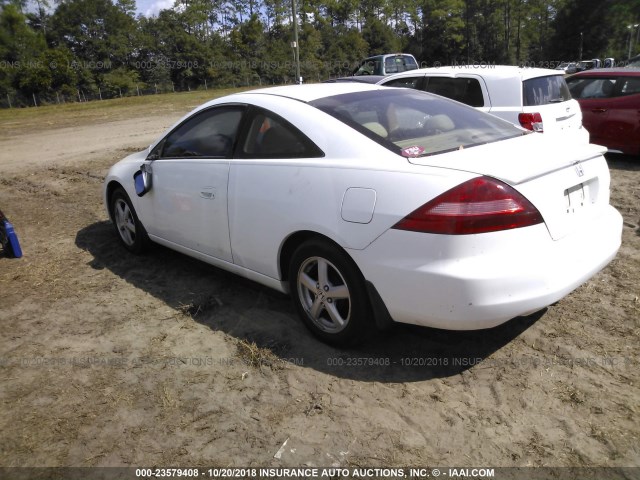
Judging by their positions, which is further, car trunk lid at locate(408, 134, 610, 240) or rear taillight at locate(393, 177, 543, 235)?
car trunk lid at locate(408, 134, 610, 240)

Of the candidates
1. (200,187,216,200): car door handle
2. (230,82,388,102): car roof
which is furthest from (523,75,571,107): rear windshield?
(200,187,216,200): car door handle

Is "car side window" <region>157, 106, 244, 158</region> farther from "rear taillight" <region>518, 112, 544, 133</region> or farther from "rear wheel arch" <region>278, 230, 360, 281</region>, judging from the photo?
"rear taillight" <region>518, 112, 544, 133</region>

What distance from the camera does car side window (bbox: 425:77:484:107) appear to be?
7089 mm

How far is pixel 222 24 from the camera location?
251ft

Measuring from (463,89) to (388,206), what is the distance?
5098 millimetres

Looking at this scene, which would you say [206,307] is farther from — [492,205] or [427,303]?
[492,205]

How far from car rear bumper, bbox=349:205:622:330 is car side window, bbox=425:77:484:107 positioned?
466cm

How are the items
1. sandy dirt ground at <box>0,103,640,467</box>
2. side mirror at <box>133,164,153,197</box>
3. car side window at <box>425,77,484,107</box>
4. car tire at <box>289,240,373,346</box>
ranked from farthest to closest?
car side window at <box>425,77,484,107</box>, side mirror at <box>133,164,153,197</box>, car tire at <box>289,240,373,346</box>, sandy dirt ground at <box>0,103,640,467</box>

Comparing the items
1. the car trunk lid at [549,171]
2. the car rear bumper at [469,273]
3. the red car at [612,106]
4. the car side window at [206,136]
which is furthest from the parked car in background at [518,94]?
the car rear bumper at [469,273]

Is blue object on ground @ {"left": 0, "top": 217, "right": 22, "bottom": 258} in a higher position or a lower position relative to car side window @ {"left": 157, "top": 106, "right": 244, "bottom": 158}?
lower

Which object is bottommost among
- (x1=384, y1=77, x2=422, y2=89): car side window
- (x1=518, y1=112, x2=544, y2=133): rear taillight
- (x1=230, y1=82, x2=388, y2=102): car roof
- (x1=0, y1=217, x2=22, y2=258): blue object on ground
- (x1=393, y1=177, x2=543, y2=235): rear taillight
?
(x1=0, y1=217, x2=22, y2=258): blue object on ground

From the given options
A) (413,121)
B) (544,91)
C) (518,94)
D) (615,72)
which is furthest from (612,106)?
(413,121)

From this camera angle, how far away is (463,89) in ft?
23.6

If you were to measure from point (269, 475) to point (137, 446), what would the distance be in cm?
70
